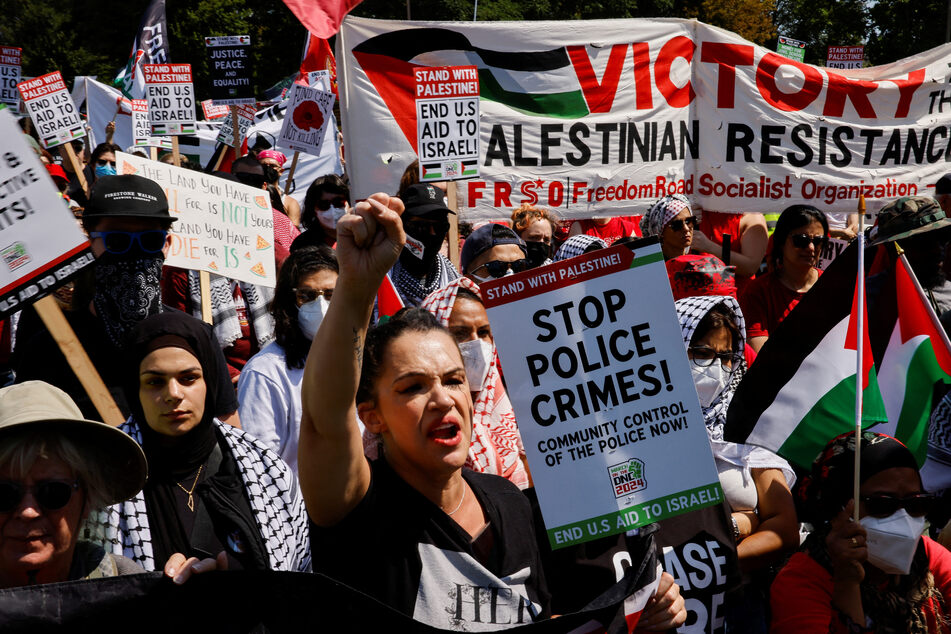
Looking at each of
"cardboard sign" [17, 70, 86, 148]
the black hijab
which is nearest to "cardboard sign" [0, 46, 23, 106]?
"cardboard sign" [17, 70, 86, 148]

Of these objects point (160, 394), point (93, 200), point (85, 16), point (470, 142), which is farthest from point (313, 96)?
point (85, 16)

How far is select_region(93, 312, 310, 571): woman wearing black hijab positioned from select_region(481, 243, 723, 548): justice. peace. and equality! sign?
0.90m

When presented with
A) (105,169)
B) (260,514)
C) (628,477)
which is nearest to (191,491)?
(260,514)

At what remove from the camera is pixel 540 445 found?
2.45m

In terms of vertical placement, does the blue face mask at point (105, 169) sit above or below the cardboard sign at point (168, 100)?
below

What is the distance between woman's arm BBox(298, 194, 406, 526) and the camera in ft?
6.68

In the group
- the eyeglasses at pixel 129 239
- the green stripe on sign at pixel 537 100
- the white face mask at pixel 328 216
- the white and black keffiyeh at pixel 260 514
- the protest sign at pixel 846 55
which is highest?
the protest sign at pixel 846 55

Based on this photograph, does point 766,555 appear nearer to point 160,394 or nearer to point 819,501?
point 819,501

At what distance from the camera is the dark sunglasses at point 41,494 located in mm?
2195

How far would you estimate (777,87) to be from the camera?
7.79m

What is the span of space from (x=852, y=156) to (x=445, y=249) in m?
3.51

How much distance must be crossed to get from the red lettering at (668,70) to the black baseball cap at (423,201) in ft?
9.11

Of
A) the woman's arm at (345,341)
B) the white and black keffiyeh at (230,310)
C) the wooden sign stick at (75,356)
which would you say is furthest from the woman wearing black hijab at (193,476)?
the white and black keffiyeh at (230,310)

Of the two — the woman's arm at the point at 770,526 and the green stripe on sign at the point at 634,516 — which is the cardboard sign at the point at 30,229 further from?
the woman's arm at the point at 770,526
